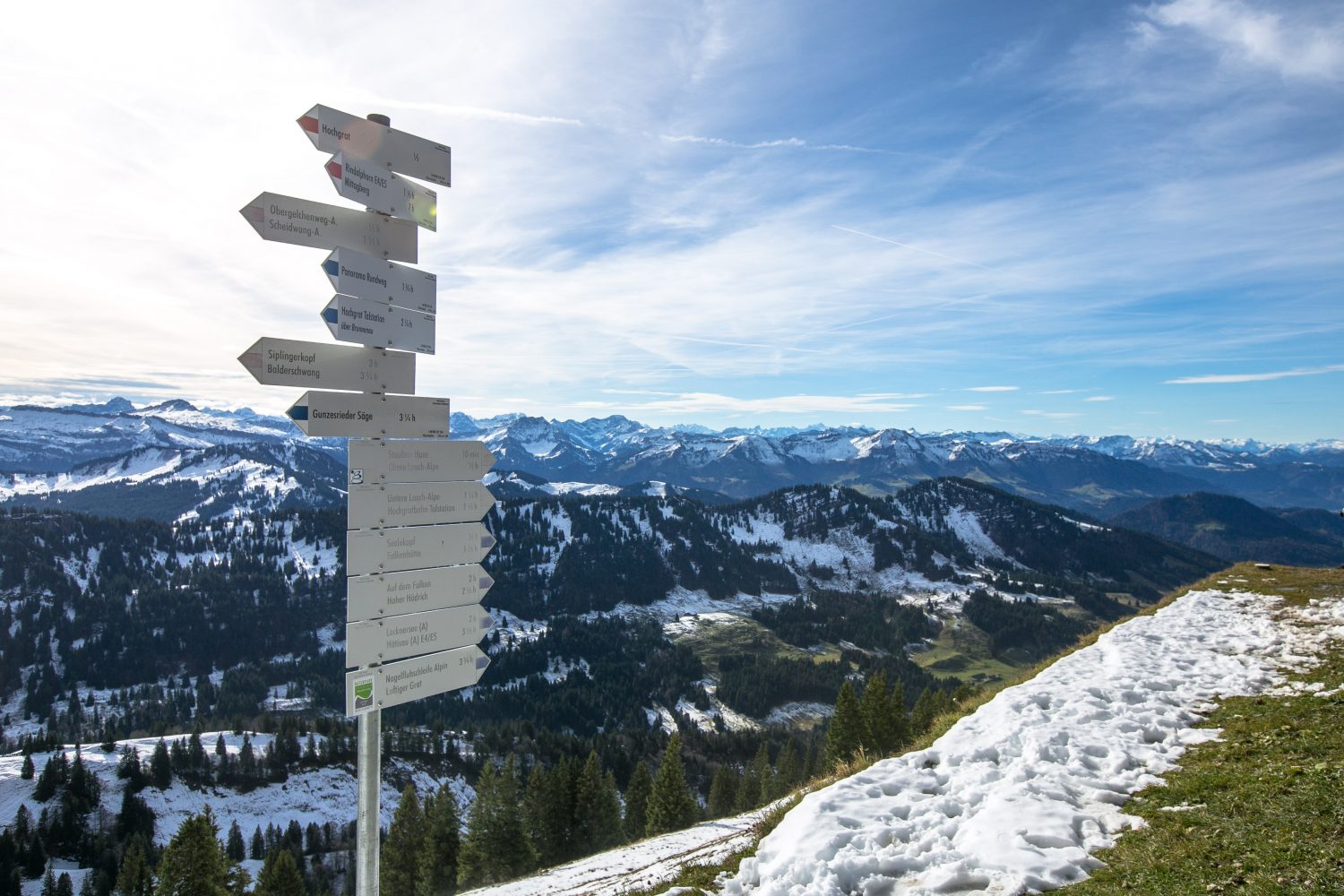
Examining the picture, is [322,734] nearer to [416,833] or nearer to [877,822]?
[416,833]

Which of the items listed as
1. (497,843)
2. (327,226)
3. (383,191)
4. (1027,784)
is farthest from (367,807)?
A: (497,843)

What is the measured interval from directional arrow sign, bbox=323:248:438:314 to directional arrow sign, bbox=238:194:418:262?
0.94 feet

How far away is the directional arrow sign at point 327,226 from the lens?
823 cm

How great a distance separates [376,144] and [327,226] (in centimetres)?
135

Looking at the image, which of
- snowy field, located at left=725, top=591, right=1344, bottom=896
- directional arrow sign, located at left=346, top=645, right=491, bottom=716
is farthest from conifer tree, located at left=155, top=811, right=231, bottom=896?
snowy field, located at left=725, top=591, right=1344, bottom=896

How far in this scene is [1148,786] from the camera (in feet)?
35.4

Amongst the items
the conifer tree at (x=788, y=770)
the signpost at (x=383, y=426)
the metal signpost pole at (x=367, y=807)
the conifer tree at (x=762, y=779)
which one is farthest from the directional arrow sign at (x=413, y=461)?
the conifer tree at (x=788, y=770)

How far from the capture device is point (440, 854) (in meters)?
63.1

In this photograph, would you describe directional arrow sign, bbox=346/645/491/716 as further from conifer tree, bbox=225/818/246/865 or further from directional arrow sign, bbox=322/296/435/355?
conifer tree, bbox=225/818/246/865

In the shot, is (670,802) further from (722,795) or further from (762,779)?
(722,795)

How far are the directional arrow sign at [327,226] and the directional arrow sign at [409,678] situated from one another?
226 inches

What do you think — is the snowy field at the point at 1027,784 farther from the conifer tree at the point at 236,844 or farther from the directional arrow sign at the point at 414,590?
the conifer tree at the point at 236,844

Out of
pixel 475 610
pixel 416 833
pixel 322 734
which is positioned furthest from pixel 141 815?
pixel 475 610

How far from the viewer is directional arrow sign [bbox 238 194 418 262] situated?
8.23 meters
